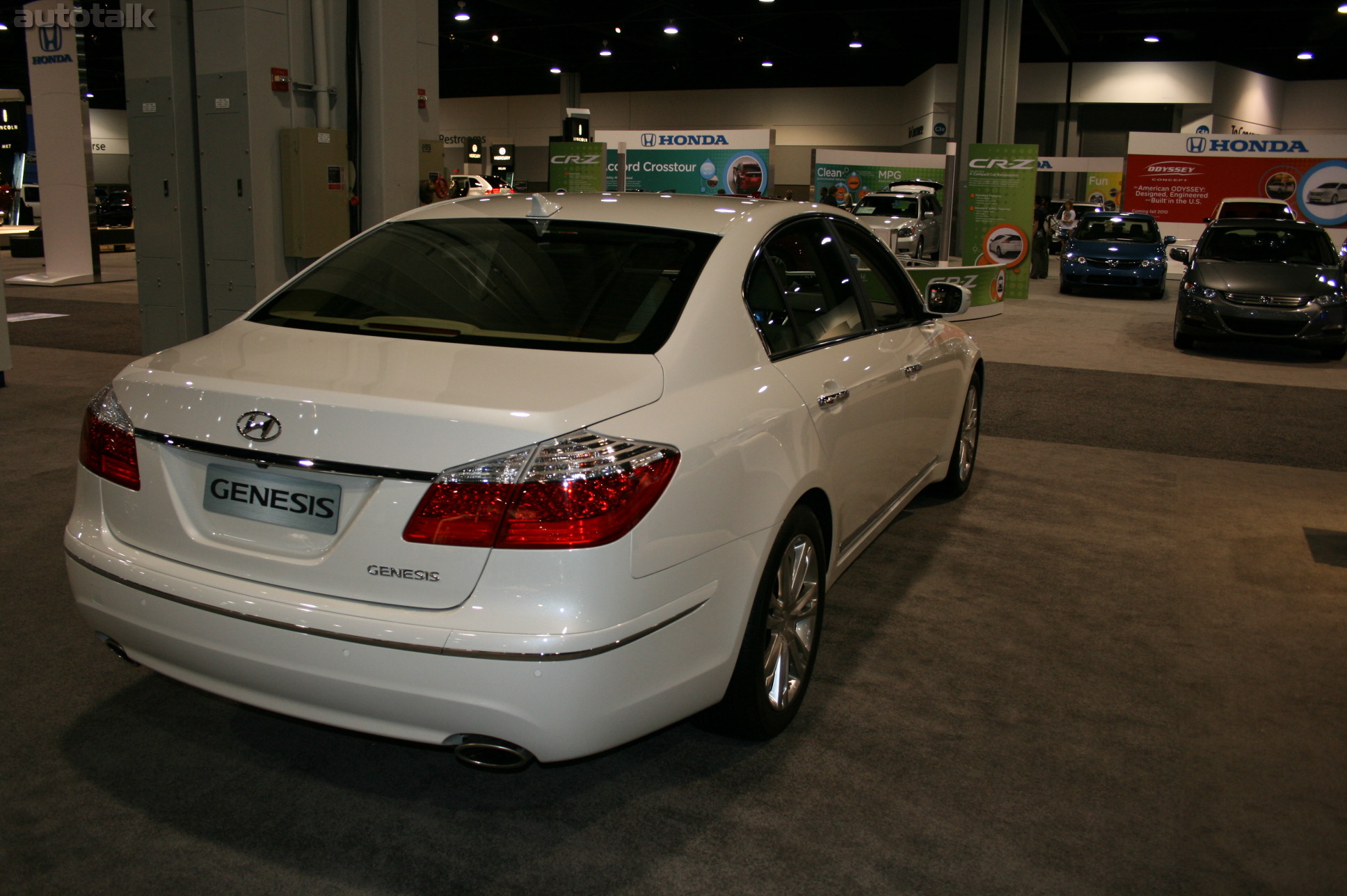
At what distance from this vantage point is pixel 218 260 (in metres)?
8.86

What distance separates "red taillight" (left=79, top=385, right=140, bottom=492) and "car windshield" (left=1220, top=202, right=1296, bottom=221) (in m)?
20.0

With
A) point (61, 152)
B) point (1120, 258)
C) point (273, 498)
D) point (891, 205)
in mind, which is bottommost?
point (273, 498)

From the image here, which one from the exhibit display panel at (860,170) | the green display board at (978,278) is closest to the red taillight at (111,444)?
the green display board at (978,278)

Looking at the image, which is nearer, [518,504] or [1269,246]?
[518,504]

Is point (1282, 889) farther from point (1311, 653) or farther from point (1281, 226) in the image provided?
point (1281, 226)

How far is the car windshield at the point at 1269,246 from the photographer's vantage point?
11836 mm

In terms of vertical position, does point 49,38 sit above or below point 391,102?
above

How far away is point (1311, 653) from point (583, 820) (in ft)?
9.16

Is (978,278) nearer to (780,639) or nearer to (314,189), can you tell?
(314,189)

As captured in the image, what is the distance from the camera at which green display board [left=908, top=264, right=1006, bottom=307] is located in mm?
14805

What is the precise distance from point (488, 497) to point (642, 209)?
1.48 metres

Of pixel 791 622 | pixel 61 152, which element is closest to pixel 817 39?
pixel 61 152

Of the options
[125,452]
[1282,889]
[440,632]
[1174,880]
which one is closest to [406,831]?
[440,632]

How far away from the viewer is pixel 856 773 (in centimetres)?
290
